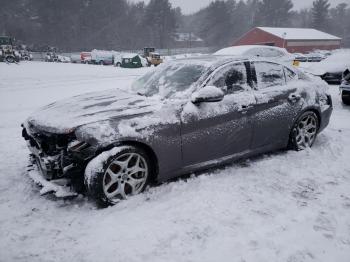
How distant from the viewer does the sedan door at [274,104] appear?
4.74 meters

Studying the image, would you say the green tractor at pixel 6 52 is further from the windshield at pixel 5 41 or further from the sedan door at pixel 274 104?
the sedan door at pixel 274 104

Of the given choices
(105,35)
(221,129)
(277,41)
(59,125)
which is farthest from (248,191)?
(105,35)

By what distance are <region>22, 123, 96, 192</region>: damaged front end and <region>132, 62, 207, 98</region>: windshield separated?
54.2 inches

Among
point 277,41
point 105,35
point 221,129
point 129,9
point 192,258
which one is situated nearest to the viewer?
point 192,258

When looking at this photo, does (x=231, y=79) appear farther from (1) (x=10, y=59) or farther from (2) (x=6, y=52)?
(1) (x=10, y=59)

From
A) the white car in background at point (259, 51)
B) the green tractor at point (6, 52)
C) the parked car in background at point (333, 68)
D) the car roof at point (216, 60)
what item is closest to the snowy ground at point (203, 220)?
the car roof at point (216, 60)

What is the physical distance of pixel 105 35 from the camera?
65.5 meters

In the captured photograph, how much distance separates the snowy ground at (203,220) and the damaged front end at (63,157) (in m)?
0.40

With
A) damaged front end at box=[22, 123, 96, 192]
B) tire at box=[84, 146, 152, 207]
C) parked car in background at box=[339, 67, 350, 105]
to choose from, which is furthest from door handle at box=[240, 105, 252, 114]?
parked car in background at box=[339, 67, 350, 105]

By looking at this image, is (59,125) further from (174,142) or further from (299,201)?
(299,201)

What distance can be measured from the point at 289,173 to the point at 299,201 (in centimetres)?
81

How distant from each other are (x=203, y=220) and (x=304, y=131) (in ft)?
9.46

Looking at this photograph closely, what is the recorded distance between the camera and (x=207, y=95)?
13.0ft

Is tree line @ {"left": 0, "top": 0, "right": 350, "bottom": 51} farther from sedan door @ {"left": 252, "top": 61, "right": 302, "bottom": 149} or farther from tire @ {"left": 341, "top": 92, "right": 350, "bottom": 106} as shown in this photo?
sedan door @ {"left": 252, "top": 61, "right": 302, "bottom": 149}
